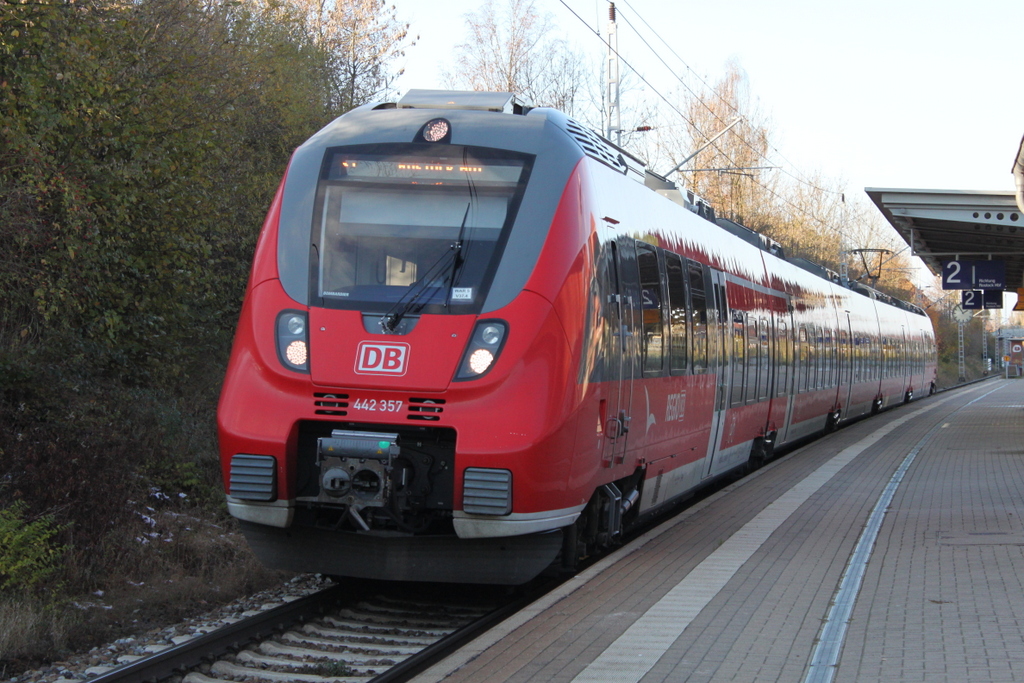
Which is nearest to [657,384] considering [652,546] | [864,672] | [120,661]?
[652,546]

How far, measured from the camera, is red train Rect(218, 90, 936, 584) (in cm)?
696

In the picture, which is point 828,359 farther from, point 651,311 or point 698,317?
point 651,311

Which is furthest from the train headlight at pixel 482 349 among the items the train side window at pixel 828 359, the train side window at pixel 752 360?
the train side window at pixel 828 359

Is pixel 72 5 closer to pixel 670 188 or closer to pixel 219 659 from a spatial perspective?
pixel 670 188

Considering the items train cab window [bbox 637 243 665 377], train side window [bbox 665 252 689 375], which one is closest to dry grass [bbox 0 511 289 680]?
train cab window [bbox 637 243 665 377]

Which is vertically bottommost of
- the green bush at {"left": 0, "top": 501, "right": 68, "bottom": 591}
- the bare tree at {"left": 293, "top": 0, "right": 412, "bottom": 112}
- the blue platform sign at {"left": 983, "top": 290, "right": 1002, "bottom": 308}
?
the green bush at {"left": 0, "top": 501, "right": 68, "bottom": 591}

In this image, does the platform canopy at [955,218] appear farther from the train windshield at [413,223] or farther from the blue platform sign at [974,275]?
the train windshield at [413,223]

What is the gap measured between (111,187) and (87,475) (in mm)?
4390

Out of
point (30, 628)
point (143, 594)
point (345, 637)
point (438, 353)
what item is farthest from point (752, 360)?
point (30, 628)

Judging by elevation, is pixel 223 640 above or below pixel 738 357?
below

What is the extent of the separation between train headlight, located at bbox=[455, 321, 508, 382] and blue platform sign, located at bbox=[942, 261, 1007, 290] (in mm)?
23758

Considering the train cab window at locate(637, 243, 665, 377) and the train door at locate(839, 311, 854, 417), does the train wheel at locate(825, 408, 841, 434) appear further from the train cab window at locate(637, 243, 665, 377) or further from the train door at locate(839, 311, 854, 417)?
the train cab window at locate(637, 243, 665, 377)

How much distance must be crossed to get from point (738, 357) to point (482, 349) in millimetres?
7019

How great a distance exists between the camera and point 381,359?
7.05 meters
